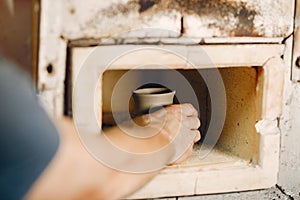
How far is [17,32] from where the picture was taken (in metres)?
1.18

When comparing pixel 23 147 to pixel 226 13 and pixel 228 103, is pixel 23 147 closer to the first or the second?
pixel 226 13

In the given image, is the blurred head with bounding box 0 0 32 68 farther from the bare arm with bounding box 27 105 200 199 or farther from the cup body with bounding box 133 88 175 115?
the cup body with bounding box 133 88 175 115

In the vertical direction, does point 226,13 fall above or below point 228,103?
above

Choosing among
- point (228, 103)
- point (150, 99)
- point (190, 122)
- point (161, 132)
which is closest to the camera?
point (161, 132)

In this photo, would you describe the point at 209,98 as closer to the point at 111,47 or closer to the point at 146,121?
the point at 146,121

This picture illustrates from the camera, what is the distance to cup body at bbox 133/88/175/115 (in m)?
1.55

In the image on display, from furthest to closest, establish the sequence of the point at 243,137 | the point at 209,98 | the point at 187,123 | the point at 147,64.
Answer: the point at 209,98, the point at 243,137, the point at 187,123, the point at 147,64

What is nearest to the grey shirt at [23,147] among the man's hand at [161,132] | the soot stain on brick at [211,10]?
the man's hand at [161,132]

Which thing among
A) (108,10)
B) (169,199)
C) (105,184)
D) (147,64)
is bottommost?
(169,199)

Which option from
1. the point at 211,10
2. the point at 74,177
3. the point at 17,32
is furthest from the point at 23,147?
the point at 211,10

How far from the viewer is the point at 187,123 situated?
1.40 m

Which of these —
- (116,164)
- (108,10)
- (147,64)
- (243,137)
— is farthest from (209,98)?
(116,164)

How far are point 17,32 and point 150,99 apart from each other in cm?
53

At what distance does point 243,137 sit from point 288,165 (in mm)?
174
